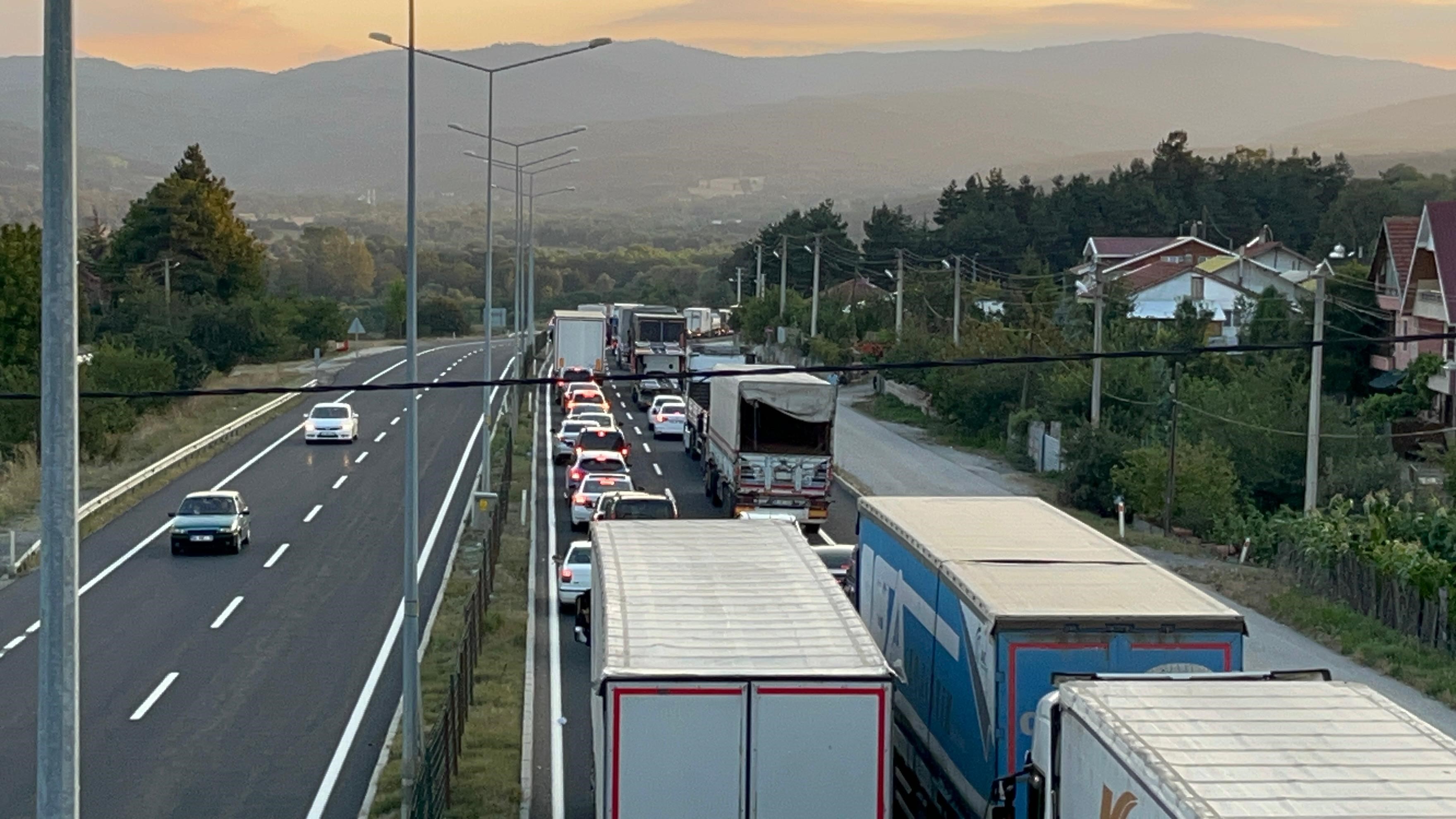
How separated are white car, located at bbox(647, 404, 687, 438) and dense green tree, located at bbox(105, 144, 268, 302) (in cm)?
3687

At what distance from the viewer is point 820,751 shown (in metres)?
11.7

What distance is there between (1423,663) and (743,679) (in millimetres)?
15276

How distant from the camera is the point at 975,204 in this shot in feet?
418

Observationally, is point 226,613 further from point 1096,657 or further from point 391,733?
point 1096,657

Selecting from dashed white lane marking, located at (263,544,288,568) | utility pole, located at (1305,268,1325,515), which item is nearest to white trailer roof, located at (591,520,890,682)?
dashed white lane marking, located at (263,544,288,568)

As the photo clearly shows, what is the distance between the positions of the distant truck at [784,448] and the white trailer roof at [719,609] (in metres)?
18.0

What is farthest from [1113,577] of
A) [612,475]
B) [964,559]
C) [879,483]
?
[879,483]

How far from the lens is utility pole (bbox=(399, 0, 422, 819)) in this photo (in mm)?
17984

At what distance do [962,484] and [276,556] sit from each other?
20.1m

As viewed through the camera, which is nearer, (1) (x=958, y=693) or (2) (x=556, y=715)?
(1) (x=958, y=693)

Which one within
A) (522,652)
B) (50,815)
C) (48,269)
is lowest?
(522,652)

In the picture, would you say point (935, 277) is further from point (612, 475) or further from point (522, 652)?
point (522, 652)

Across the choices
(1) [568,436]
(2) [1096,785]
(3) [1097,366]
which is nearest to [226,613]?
(2) [1096,785]

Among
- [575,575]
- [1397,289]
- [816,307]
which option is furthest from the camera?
[816,307]
